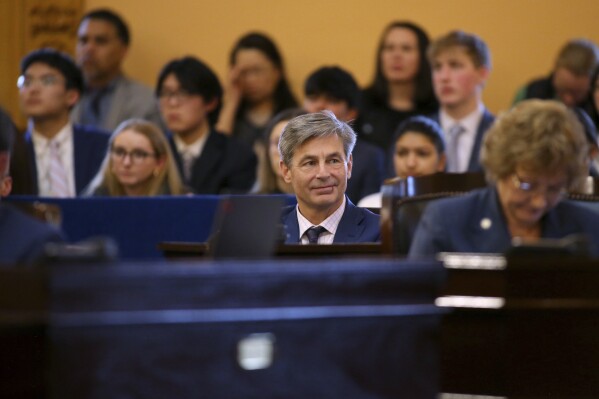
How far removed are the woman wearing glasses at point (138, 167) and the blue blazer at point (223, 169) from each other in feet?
1.23

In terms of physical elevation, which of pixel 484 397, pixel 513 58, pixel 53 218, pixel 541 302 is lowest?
pixel 484 397

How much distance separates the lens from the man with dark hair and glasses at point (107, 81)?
674cm

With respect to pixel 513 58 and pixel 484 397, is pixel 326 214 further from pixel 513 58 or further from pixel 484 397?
pixel 513 58

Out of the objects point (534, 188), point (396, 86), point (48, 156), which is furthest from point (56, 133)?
point (534, 188)

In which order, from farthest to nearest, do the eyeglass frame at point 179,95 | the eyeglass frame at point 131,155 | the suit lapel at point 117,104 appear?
the suit lapel at point 117,104 → the eyeglass frame at point 179,95 → the eyeglass frame at point 131,155

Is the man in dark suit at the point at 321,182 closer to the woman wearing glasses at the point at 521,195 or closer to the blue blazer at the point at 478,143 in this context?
the woman wearing glasses at the point at 521,195

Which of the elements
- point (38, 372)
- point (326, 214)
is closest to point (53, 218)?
point (38, 372)

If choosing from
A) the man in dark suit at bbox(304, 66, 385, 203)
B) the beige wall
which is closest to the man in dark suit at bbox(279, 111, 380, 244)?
the man in dark suit at bbox(304, 66, 385, 203)

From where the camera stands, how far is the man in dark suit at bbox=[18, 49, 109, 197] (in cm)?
595

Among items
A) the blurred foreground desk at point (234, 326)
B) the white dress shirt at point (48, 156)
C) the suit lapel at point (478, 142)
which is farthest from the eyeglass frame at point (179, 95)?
the blurred foreground desk at point (234, 326)

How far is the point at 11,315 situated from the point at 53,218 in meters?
0.63

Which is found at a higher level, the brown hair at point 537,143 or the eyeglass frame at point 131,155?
the brown hair at point 537,143

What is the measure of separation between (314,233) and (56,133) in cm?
248

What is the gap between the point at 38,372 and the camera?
257cm
